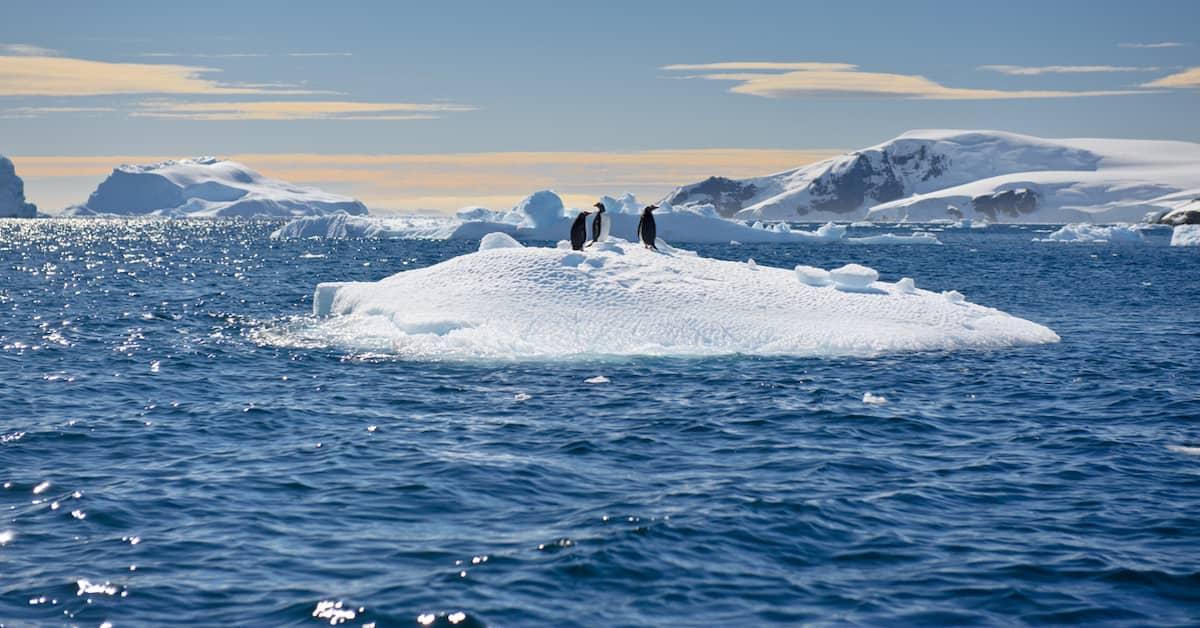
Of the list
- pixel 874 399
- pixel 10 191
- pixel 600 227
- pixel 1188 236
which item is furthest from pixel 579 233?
pixel 10 191

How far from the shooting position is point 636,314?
22047mm

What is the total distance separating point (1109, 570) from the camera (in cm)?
922

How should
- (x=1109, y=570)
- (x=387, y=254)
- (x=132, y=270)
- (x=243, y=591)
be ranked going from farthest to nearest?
(x=387, y=254) → (x=132, y=270) → (x=1109, y=570) → (x=243, y=591)

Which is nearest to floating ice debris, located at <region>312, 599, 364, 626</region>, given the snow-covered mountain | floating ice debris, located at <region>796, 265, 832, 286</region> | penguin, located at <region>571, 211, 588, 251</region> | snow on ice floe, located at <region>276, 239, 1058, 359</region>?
snow on ice floe, located at <region>276, 239, 1058, 359</region>

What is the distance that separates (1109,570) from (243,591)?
22.1ft

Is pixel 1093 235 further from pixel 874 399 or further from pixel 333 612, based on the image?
pixel 333 612

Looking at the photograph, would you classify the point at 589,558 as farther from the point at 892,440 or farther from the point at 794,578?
the point at 892,440

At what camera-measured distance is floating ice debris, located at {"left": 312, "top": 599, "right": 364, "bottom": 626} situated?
26.3 feet

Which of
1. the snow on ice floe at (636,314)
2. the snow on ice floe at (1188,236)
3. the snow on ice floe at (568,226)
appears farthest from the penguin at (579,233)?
the snow on ice floe at (1188,236)

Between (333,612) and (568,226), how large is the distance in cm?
7535

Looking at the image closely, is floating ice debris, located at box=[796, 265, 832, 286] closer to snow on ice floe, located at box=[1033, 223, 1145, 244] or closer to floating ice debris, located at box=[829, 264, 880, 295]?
floating ice debris, located at box=[829, 264, 880, 295]

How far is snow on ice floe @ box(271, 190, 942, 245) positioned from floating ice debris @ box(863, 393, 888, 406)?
53.5 m

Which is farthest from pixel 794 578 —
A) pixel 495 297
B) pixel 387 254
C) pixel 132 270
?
pixel 387 254

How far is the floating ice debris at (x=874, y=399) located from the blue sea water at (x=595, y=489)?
415 millimetres
